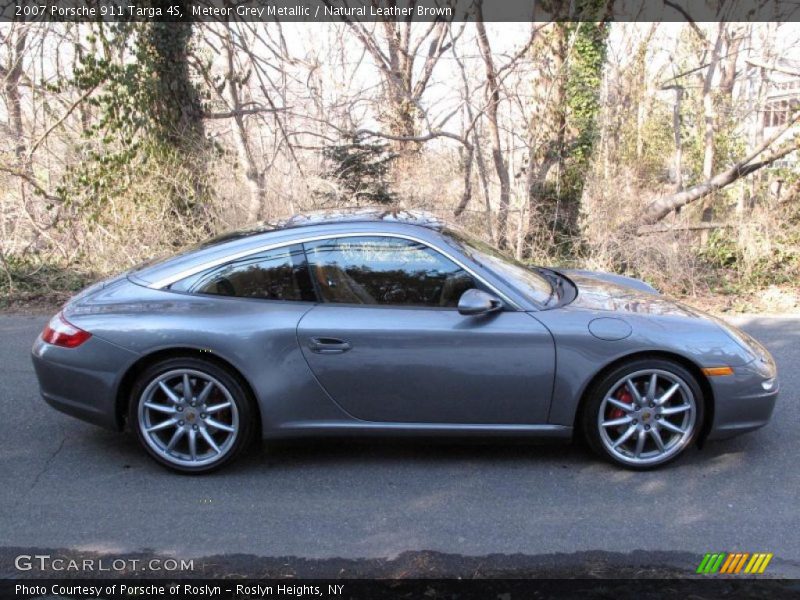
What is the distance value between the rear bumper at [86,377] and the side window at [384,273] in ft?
3.80

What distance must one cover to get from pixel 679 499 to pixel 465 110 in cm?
892

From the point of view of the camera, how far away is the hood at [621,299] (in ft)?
13.3

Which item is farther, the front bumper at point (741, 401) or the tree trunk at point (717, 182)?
the tree trunk at point (717, 182)

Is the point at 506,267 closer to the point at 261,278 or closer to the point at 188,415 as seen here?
the point at 261,278

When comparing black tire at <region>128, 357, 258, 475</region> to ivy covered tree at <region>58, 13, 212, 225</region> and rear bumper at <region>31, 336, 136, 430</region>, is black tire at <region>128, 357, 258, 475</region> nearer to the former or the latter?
rear bumper at <region>31, 336, 136, 430</region>

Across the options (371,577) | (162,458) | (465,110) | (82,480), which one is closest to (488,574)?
(371,577)

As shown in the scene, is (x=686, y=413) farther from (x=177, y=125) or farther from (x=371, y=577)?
(x=177, y=125)

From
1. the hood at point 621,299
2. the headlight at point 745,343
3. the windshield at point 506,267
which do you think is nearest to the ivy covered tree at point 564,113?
the hood at point 621,299

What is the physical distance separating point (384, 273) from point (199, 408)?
127 centimetres

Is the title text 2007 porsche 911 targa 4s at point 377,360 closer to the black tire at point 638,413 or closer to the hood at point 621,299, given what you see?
the black tire at point 638,413

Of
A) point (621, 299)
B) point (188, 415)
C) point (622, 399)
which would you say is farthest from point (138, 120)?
point (622, 399)

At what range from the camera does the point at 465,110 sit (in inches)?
451

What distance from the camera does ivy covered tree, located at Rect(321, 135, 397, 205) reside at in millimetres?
11164

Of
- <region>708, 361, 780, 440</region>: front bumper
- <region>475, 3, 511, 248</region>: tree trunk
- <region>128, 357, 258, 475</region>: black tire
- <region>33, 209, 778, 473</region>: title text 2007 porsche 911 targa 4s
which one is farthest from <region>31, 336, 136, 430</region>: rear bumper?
<region>475, 3, 511, 248</region>: tree trunk
